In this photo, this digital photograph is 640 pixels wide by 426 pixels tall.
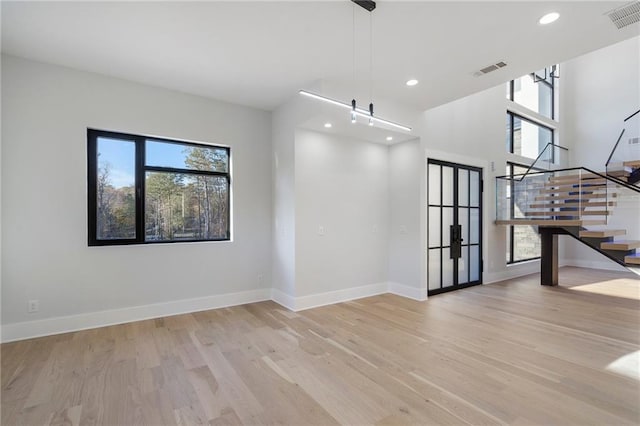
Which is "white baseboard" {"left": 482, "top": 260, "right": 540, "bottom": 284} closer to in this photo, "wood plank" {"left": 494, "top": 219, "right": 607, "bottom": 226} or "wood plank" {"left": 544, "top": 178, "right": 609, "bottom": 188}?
"wood plank" {"left": 494, "top": 219, "right": 607, "bottom": 226}

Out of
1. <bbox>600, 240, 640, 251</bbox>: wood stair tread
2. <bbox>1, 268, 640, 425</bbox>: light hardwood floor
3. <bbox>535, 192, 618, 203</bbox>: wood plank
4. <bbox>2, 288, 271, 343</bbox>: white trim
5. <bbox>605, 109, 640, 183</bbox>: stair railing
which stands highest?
<bbox>605, 109, 640, 183</bbox>: stair railing

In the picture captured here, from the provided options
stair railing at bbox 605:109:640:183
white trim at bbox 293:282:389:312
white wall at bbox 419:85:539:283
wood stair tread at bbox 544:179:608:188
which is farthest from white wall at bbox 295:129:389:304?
stair railing at bbox 605:109:640:183

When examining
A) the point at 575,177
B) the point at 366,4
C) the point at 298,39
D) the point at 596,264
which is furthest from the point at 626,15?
the point at 596,264

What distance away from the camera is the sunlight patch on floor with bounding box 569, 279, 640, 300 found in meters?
5.42

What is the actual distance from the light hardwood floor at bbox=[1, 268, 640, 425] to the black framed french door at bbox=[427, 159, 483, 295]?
1.26 metres

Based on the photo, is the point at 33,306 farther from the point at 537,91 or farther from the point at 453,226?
the point at 537,91

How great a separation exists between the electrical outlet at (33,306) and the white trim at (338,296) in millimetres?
3073

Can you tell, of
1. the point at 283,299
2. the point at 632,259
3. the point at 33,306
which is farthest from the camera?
the point at 283,299

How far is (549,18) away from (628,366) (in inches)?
129

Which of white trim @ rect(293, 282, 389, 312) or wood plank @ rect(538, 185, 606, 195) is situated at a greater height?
wood plank @ rect(538, 185, 606, 195)

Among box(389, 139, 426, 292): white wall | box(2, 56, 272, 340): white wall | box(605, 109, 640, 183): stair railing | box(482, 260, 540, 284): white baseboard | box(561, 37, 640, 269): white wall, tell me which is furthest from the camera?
box(561, 37, 640, 269): white wall

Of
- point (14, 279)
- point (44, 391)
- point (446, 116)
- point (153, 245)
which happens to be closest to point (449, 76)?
point (446, 116)

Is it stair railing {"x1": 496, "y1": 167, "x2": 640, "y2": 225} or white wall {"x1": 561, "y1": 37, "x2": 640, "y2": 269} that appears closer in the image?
stair railing {"x1": 496, "y1": 167, "x2": 640, "y2": 225}

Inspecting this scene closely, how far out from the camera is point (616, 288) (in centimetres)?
589
